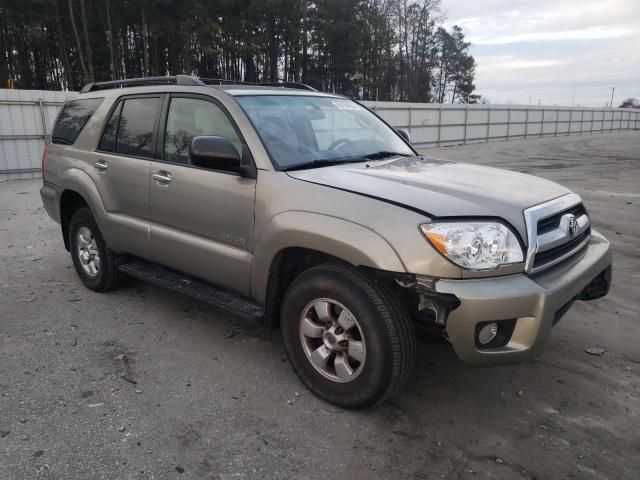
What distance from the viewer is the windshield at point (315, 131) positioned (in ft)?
10.9

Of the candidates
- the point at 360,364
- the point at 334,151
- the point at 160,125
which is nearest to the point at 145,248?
the point at 160,125

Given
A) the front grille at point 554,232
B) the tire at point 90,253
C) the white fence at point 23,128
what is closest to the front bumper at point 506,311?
the front grille at point 554,232

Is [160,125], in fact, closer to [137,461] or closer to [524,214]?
[137,461]

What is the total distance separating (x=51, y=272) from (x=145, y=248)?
216cm

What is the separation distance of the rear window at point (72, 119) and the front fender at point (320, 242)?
259 centimetres

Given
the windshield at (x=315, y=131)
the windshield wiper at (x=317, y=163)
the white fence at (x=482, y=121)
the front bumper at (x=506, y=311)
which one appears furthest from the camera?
the white fence at (x=482, y=121)

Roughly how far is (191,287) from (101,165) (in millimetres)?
1511

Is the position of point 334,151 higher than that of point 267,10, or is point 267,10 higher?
point 267,10

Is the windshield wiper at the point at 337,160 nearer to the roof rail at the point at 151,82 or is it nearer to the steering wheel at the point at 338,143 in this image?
the steering wheel at the point at 338,143

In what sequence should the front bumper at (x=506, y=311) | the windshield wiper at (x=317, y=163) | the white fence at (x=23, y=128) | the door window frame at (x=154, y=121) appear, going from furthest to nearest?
the white fence at (x=23, y=128)
the door window frame at (x=154, y=121)
the windshield wiper at (x=317, y=163)
the front bumper at (x=506, y=311)

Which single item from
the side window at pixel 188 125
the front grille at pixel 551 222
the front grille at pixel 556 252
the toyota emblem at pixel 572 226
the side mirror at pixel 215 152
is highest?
the side window at pixel 188 125

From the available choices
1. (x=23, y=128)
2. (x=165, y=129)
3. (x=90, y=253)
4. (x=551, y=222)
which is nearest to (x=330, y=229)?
(x=551, y=222)

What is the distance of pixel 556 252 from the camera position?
9.29 feet

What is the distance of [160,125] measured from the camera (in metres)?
3.92
